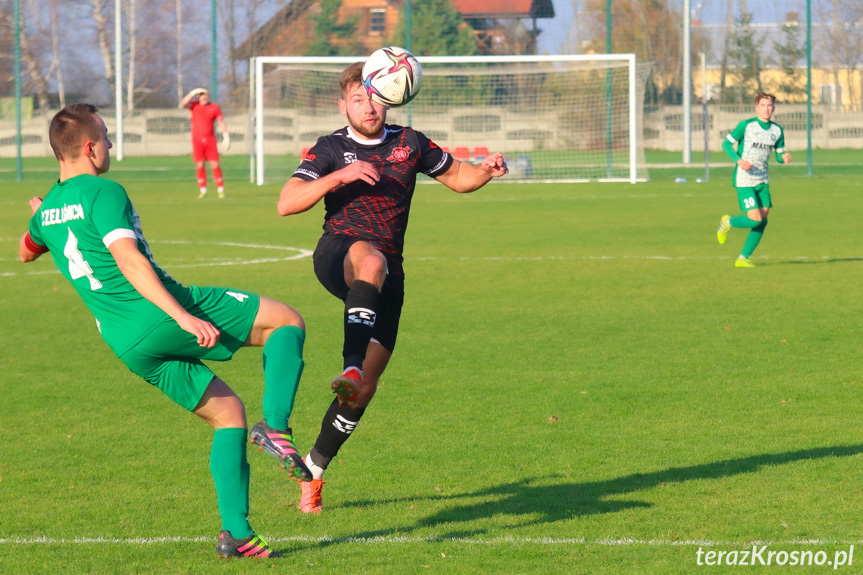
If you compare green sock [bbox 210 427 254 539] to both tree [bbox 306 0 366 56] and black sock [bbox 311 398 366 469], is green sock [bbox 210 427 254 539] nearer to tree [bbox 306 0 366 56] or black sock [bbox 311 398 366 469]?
black sock [bbox 311 398 366 469]

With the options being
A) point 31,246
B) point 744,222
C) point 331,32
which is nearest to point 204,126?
point 331,32

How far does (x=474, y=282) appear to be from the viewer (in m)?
13.9

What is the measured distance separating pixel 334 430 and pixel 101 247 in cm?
177

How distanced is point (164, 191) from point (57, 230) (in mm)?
28012

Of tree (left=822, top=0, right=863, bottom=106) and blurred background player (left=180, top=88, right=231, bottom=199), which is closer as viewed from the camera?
blurred background player (left=180, top=88, right=231, bottom=199)

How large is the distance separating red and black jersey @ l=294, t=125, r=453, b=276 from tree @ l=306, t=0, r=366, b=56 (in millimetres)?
35418

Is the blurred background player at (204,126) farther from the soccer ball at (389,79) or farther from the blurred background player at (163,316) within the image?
the blurred background player at (163,316)

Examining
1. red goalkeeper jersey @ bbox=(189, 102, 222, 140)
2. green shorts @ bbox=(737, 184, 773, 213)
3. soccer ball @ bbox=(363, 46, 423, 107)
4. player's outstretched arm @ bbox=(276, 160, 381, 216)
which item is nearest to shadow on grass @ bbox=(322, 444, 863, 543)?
player's outstretched arm @ bbox=(276, 160, 381, 216)

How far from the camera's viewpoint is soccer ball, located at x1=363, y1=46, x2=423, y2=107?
232 inches

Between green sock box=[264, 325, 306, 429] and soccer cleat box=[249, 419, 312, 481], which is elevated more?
green sock box=[264, 325, 306, 429]

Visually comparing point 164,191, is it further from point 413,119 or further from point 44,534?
point 44,534

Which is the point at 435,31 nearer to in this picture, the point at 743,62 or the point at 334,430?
the point at 743,62

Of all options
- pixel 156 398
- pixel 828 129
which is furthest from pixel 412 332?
pixel 828 129

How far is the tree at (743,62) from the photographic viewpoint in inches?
1446
